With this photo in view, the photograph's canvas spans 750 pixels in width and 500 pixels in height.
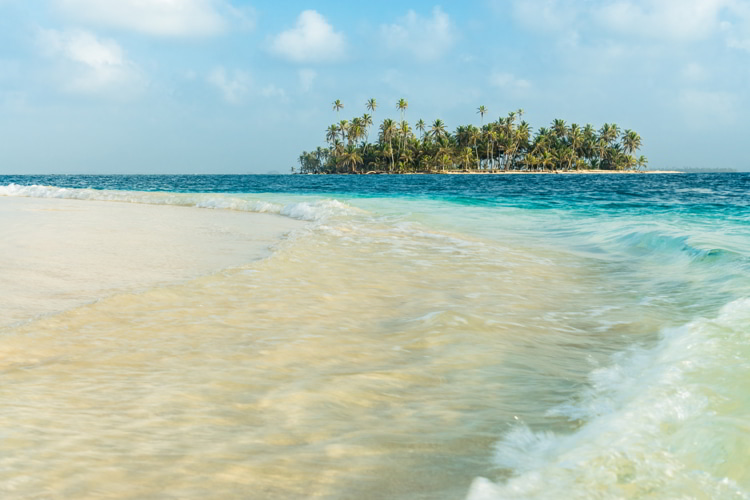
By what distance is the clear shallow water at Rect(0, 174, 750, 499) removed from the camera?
2035 millimetres

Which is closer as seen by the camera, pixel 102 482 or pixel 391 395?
pixel 102 482

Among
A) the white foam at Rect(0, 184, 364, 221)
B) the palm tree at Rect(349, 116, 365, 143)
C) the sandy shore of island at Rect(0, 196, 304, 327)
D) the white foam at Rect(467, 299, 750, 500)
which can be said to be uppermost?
the palm tree at Rect(349, 116, 365, 143)

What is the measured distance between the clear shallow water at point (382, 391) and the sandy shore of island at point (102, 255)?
0.59 metres

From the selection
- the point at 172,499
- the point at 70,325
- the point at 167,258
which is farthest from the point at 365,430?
the point at 167,258

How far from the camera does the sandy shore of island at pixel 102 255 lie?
517 cm

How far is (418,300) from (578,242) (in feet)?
22.6

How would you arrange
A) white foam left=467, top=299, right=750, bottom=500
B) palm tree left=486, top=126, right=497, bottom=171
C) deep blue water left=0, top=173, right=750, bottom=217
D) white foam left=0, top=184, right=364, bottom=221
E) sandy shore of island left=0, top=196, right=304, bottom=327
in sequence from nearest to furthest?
white foam left=467, top=299, right=750, bottom=500
sandy shore of island left=0, top=196, right=304, bottom=327
white foam left=0, top=184, right=364, bottom=221
deep blue water left=0, top=173, right=750, bottom=217
palm tree left=486, top=126, right=497, bottom=171

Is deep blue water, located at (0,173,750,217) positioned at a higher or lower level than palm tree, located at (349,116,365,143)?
lower

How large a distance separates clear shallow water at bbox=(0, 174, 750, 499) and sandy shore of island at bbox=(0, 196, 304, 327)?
0.59 metres

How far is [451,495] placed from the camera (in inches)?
76.1

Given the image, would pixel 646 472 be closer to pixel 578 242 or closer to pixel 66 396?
pixel 66 396

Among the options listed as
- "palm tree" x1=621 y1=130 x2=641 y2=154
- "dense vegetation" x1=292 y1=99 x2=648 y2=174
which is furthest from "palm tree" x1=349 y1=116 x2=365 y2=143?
"palm tree" x1=621 y1=130 x2=641 y2=154

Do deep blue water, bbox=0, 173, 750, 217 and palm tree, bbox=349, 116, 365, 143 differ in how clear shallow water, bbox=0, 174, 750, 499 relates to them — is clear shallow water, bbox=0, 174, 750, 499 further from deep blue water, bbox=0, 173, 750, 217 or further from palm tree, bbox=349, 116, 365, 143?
palm tree, bbox=349, 116, 365, 143

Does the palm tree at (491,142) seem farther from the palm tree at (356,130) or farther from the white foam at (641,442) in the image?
the white foam at (641,442)
